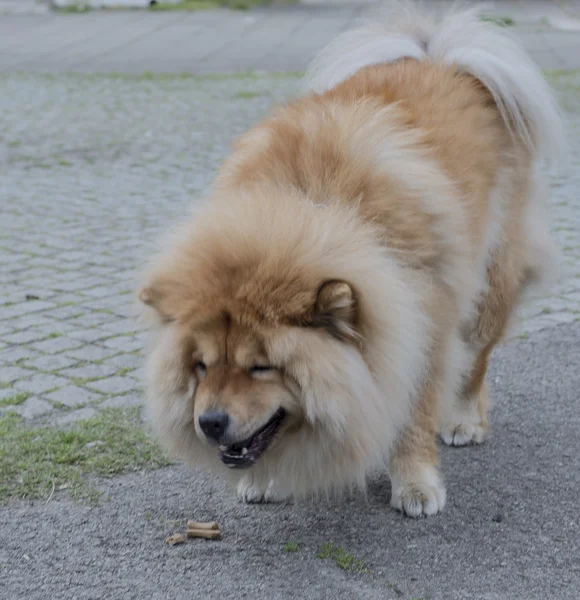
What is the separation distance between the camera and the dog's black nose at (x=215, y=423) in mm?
3023

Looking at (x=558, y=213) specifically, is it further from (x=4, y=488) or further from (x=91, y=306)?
(x=4, y=488)

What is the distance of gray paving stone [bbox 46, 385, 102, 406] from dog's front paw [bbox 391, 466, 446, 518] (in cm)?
161

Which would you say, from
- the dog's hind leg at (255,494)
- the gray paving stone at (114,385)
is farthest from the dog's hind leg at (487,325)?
the gray paving stone at (114,385)

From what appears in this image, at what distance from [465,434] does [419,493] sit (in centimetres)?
71

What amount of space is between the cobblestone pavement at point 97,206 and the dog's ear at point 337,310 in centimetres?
123

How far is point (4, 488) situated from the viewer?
3.75m

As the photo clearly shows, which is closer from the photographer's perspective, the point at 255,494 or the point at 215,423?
the point at 215,423

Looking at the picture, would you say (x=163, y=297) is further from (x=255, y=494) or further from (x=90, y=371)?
(x=90, y=371)

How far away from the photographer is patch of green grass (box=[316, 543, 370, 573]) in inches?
130

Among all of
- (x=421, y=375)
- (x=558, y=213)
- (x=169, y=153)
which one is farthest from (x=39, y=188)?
(x=421, y=375)

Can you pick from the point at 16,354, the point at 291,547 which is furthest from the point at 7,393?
the point at 291,547

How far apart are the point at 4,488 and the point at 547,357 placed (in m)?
2.92

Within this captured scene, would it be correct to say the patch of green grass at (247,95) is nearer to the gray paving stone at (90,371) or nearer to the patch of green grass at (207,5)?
the gray paving stone at (90,371)

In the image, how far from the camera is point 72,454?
4.03 meters
